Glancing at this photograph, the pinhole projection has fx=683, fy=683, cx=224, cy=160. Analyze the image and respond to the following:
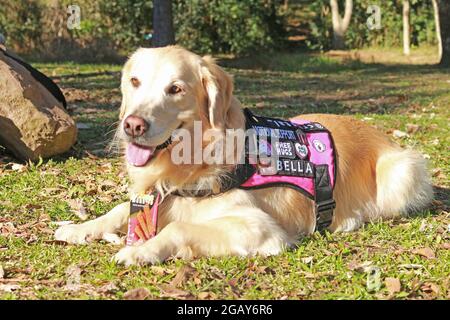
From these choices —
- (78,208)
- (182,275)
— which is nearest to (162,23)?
(78,208)

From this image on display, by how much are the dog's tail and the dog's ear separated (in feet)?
4.69

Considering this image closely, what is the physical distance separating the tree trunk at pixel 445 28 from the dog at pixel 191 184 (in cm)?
1326

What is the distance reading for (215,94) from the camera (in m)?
4.23

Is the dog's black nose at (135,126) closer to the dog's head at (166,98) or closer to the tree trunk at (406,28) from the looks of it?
the dog's head at (166,98)

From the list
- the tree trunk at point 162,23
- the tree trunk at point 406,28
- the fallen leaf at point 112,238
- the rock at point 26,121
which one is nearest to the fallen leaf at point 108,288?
the fallen leaf at point 112,238

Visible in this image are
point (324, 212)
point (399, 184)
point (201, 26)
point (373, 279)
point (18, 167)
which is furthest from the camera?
point (201, 26)

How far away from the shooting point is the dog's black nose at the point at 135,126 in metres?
3.86

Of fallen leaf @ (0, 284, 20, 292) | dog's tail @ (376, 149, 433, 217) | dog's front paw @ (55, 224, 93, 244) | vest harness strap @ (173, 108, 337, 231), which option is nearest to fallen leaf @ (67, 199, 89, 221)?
dog's front paw @ (55, 224, 93, 244)

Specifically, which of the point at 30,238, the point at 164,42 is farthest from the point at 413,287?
the point at 164,42

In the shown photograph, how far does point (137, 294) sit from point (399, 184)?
238 cm

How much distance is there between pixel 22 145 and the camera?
21.1ft

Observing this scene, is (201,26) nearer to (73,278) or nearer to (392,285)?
(73,278)
